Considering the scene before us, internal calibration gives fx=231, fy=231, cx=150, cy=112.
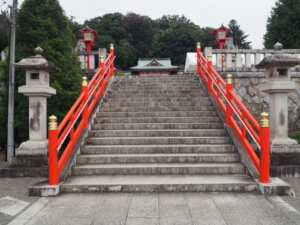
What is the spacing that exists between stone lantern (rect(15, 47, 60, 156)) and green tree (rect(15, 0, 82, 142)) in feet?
3.99

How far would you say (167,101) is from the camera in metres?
7.16

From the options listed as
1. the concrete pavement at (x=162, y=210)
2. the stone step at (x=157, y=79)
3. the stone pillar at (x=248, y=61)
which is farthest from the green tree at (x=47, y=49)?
the stone pillar at (x=248, y=61)

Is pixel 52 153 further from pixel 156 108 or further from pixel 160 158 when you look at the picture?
pixel 156 108

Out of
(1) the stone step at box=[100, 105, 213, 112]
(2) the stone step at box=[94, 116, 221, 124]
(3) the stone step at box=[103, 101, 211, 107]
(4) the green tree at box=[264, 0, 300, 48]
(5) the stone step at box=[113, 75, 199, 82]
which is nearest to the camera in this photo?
(2) the stone step at box=[94, 116, 221, 124]

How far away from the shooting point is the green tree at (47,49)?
19.8ft

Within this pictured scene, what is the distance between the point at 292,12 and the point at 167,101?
22.0 m

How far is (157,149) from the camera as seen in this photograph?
4953mm

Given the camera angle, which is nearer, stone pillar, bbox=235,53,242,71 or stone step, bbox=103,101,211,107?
stone step, bbox=103,101,211,107

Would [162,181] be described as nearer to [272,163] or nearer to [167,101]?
[272,163]

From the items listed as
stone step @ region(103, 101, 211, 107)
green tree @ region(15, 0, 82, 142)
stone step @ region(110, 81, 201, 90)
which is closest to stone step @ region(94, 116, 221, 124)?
stone step @ region(103, 101, 211, 107)

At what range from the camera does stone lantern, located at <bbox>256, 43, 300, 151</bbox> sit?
4555 millimetres

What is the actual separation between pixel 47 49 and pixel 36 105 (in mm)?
2175

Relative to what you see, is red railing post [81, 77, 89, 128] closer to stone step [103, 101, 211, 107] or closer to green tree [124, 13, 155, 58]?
stone step [103, 101, 211, 107]

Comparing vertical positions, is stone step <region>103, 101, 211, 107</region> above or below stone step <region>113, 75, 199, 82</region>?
below
